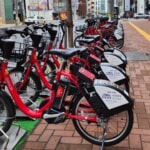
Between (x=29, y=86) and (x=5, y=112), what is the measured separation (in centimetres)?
105

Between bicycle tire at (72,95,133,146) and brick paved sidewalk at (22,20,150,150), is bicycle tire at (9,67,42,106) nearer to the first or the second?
brick paved sidewalk at (22,20,150,150)

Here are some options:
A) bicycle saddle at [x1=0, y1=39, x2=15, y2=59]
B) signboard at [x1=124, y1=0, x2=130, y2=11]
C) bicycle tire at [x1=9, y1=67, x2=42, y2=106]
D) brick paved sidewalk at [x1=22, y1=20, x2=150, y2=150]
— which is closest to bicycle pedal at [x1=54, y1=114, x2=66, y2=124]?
brick paved sidewalk at [x1=22, y1=20, x2=150, y2=150]

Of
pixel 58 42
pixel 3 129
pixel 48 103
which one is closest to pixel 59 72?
pixel 48 103

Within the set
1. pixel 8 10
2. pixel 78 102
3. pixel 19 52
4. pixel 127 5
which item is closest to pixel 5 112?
pixel 78 102

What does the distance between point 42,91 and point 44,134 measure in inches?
39.7

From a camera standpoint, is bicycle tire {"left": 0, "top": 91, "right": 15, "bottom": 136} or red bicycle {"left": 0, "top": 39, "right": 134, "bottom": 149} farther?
bicycle tire {"left": 0, "top": 91, "right": 15, "bottom": 136}

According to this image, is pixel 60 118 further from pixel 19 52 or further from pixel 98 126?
pixel 19 52

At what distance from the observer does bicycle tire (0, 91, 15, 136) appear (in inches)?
138

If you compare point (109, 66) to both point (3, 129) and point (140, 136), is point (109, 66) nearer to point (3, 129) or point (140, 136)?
point (140, 136)

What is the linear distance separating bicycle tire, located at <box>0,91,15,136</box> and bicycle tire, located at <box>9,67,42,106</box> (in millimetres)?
776

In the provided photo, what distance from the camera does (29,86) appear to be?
461 centimetres

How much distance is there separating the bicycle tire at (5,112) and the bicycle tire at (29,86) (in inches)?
30.5

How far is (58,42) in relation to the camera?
19.6 ft

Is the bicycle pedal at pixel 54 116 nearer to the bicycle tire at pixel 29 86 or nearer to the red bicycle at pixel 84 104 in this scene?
the red bicycle at pixel 84 104
